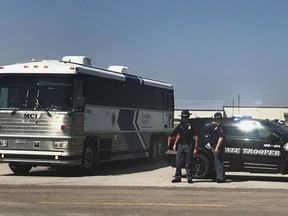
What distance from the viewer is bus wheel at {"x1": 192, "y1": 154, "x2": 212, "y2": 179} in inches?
553

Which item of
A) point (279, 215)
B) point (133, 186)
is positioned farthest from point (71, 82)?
point (279, 215)

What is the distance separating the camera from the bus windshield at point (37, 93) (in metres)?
14.7

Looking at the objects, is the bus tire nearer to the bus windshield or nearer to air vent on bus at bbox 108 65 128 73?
air vent on bus at bbox 108 65 128 73

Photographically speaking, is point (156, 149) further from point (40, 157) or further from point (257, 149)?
point (257, 149)

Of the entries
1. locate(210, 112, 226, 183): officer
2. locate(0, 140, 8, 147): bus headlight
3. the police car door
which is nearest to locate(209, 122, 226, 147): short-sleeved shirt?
locate(210, 112, 226, 183): officer

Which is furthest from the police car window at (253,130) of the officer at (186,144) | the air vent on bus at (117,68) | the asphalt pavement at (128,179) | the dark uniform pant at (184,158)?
the air vent on bus at (117,68)

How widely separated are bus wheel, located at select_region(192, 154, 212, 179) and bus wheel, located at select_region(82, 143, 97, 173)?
129 inches

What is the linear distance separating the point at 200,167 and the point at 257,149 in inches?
61.9

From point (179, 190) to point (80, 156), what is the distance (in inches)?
161

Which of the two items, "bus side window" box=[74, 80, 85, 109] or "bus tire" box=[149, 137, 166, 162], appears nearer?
"bus side window" box=[74, 80, 85, 109]

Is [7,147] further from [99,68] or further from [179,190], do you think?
[179,190]

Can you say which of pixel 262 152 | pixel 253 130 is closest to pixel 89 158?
pixel 253 130

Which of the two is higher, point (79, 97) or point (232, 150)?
point (79, 97)

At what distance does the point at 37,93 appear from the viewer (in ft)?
48.5
